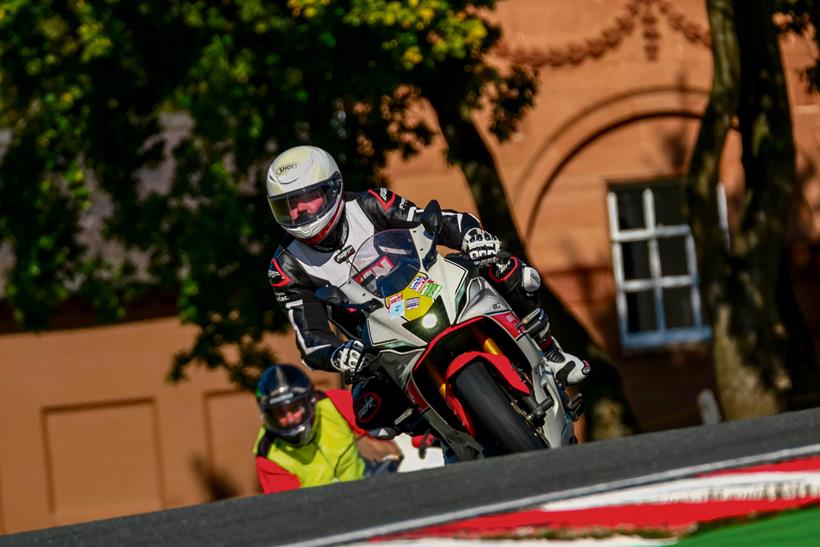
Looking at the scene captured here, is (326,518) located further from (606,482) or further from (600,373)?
(600,373)

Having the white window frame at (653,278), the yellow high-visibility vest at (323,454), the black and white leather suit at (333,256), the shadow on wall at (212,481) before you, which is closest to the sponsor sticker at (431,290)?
the black and white leather suit at (333,256)

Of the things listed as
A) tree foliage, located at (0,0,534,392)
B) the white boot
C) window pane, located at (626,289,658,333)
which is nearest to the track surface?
the white boot

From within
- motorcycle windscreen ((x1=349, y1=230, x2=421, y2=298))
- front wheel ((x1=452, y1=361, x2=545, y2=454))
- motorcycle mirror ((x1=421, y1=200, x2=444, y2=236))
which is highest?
motorcycle mirror ((x1=421, y1=200, x2=444, y2=236))

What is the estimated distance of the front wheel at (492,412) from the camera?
613 cm

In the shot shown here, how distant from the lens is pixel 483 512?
3.71m

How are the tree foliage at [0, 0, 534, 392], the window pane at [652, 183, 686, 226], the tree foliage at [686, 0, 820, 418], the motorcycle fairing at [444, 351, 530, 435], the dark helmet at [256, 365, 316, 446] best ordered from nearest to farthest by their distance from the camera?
the motorcycle fairing at [444, 351, 530, 435], the dark helmet at [256, 365, 316, 446], the tree foliage at [0, 0, 534, 392], the tree foliage at [686, 0, 820, 418], the window pane at [652, 183, 686, 226]

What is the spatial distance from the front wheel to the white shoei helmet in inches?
34.2

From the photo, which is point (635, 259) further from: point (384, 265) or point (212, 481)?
point (384, 265)

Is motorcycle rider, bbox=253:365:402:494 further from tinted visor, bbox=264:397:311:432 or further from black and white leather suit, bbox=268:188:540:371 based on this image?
black and white leather suit, bbox=268:188:540:371

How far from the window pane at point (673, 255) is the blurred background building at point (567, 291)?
0.02 metres

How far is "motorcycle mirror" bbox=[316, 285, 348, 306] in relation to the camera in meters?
6.52

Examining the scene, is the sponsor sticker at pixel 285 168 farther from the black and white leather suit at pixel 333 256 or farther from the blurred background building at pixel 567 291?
the blurred background building at pixel 567 291

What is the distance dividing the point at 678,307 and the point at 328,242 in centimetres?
1056

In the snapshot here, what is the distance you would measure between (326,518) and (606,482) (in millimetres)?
718
